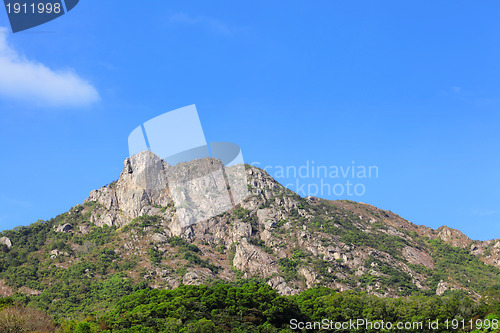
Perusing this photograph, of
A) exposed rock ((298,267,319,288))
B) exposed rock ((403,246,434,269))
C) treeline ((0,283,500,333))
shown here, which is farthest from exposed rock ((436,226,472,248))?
treeline ((0,283,500,333))

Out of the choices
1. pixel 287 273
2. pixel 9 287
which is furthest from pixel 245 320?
pixel 9 287

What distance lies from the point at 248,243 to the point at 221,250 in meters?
8.49

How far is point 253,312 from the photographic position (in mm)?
76875

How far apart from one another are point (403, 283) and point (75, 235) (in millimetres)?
83900

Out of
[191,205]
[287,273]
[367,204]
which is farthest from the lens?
[367,204]

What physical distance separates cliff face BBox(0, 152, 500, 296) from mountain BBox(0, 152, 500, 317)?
0.31 m

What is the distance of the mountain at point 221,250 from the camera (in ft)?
416

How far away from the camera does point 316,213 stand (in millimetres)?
164750

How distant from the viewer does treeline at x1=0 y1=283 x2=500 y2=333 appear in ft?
223

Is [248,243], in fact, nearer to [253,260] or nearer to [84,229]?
[253,260]

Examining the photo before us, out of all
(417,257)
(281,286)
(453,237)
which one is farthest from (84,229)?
(453,237)

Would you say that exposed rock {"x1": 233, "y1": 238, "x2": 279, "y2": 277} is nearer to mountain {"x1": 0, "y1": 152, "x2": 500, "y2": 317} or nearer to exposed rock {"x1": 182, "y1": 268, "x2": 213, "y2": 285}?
mountain {"x1": 0, "y1": 152, "x2": 500, "y2": 317}

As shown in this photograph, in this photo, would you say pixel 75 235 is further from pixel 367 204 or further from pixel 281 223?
pixel 367 204

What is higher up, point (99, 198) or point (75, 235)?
point (99, 198)
